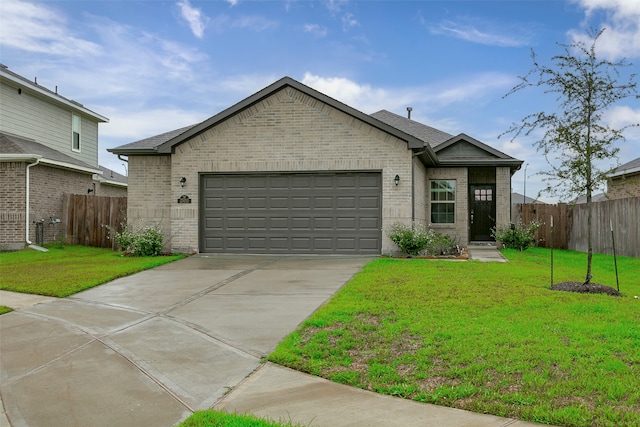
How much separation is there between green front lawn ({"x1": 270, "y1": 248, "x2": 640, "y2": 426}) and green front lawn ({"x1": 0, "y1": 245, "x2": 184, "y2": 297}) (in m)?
5.69

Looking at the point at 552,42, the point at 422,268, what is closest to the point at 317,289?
the point at 422,268

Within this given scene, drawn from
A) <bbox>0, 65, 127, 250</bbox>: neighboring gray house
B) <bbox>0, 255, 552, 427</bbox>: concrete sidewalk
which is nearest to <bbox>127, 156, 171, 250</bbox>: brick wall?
<bbox>0, 65, 127, 250</bbox>: neighboring gray house

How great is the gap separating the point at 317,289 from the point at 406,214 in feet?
21.1

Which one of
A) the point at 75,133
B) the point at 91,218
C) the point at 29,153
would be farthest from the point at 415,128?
the point at 75,133

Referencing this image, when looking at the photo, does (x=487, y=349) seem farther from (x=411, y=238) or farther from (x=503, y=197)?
(x=503, y=197)

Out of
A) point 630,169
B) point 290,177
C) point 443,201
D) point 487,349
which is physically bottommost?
point 487,349

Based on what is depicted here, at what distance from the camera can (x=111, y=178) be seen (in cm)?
2833

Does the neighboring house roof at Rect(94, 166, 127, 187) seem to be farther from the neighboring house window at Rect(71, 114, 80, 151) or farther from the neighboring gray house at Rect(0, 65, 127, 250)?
the neighboring house window at Rect(71, 114, 80, 151)

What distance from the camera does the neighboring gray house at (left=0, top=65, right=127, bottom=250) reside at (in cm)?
1919

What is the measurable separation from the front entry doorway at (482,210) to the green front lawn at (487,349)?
12110 mm

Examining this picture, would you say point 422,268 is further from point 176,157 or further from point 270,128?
point 176,157

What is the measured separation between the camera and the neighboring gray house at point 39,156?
63.0 feet

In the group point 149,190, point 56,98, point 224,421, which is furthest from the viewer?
point 56,98

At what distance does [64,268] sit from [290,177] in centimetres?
679
